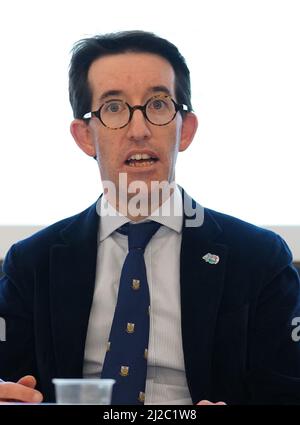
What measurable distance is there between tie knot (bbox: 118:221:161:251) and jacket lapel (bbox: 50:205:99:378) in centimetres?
9

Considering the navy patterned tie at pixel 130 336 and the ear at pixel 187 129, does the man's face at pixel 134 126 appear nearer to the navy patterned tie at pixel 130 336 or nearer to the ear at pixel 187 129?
the ear at pixel 187 129

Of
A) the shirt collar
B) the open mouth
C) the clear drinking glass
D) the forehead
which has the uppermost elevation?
the forehead

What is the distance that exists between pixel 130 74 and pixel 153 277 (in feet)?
1.57

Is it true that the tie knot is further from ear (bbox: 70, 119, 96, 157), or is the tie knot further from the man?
ear (bbox: 70, 119, 96, 157)

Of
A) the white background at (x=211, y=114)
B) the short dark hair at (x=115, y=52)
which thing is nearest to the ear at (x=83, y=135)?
the short dark hair at (x=115, y=52)

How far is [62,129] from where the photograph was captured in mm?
2537

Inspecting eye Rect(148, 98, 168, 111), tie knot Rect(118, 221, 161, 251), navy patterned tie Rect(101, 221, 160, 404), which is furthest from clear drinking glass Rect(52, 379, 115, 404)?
eye Rect(148, 98, 168, 111)

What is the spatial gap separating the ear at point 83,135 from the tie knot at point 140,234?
0.28 meters

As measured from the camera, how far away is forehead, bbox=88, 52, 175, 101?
6.26 feet

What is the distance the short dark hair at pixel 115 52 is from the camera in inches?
78.2

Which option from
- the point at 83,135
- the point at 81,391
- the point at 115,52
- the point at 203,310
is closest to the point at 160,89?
the point at 115,52
